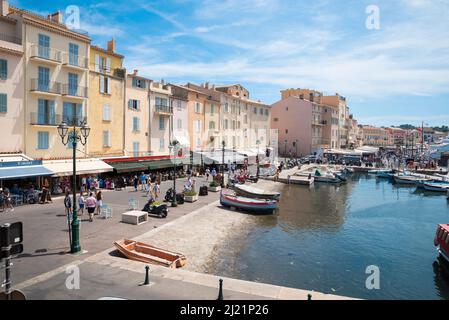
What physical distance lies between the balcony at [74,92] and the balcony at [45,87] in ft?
1.73

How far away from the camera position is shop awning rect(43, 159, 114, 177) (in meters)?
26.8

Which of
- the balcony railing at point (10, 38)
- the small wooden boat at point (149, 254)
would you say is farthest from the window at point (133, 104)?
the small wooden boat at point (149, 254)

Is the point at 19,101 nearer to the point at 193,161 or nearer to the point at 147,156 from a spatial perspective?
the point at 147,156

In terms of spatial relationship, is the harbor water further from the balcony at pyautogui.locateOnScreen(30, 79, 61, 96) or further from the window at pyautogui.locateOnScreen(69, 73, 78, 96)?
the window at pyautogui.locateOnScreen(69, 73, 78, 96)

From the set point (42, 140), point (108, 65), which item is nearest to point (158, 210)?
point (42, 140)

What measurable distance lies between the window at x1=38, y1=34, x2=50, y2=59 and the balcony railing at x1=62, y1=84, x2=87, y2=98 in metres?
A: 2.73

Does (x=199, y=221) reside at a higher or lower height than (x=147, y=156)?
lower

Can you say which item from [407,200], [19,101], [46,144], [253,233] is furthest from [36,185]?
[407,200]

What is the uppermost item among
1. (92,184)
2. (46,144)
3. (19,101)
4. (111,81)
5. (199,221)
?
(111,81)

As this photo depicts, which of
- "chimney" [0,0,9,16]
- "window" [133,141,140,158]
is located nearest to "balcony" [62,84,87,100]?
"chimney" [0,0,9,16]

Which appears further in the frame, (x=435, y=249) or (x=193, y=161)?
(x=193, y=161)

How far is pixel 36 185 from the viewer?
27.0m

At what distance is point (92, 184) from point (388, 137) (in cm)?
17758

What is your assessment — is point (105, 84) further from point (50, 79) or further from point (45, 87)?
point (45, 87)
